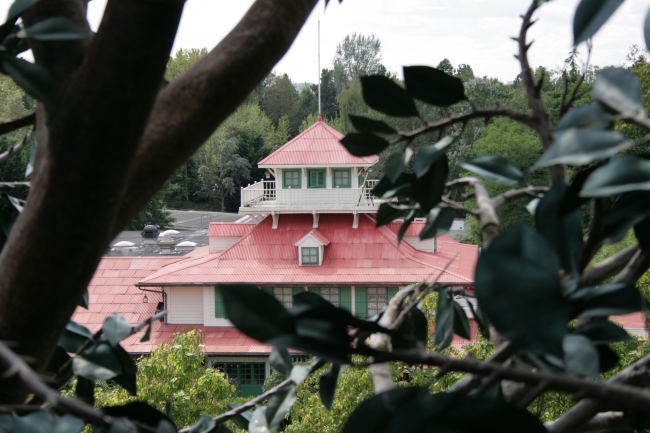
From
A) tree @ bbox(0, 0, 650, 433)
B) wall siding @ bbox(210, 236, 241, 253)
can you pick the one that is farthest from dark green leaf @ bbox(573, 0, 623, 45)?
wall siding @ bbox(210, 236, 241, 253)

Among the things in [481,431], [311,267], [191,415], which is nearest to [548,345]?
[481,431]

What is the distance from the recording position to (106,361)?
1.73 ft

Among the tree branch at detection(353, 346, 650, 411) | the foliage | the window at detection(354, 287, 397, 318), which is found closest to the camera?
the tree branch at detection(353, 346, 650, 411)

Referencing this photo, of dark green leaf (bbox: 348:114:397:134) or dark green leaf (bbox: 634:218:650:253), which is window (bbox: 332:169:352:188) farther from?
dark green leaf (bbox: 634:218:650:253)

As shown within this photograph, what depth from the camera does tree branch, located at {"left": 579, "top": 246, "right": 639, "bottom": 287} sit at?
0.46 metres

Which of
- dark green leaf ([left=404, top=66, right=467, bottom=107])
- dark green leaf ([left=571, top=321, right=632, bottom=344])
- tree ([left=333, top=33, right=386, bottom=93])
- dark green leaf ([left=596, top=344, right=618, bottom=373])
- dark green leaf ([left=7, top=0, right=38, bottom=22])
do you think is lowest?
dark green leaf ([left=596, top=344, right=618, bottom=373])

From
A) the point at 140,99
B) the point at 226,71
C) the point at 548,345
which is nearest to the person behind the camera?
the point at 548,345

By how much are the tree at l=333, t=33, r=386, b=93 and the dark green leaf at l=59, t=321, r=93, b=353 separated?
23777mm

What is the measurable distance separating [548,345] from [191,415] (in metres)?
5.08

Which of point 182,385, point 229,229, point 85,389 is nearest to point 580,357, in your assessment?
point 85,389

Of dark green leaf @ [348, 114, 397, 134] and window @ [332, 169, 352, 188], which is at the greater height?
dark green leaf @ [348, 114, 397, 134]

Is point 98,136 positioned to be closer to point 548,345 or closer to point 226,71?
point 226,71

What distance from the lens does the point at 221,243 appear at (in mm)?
10000

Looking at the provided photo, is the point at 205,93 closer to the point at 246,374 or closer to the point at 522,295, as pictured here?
the point at 522,295
